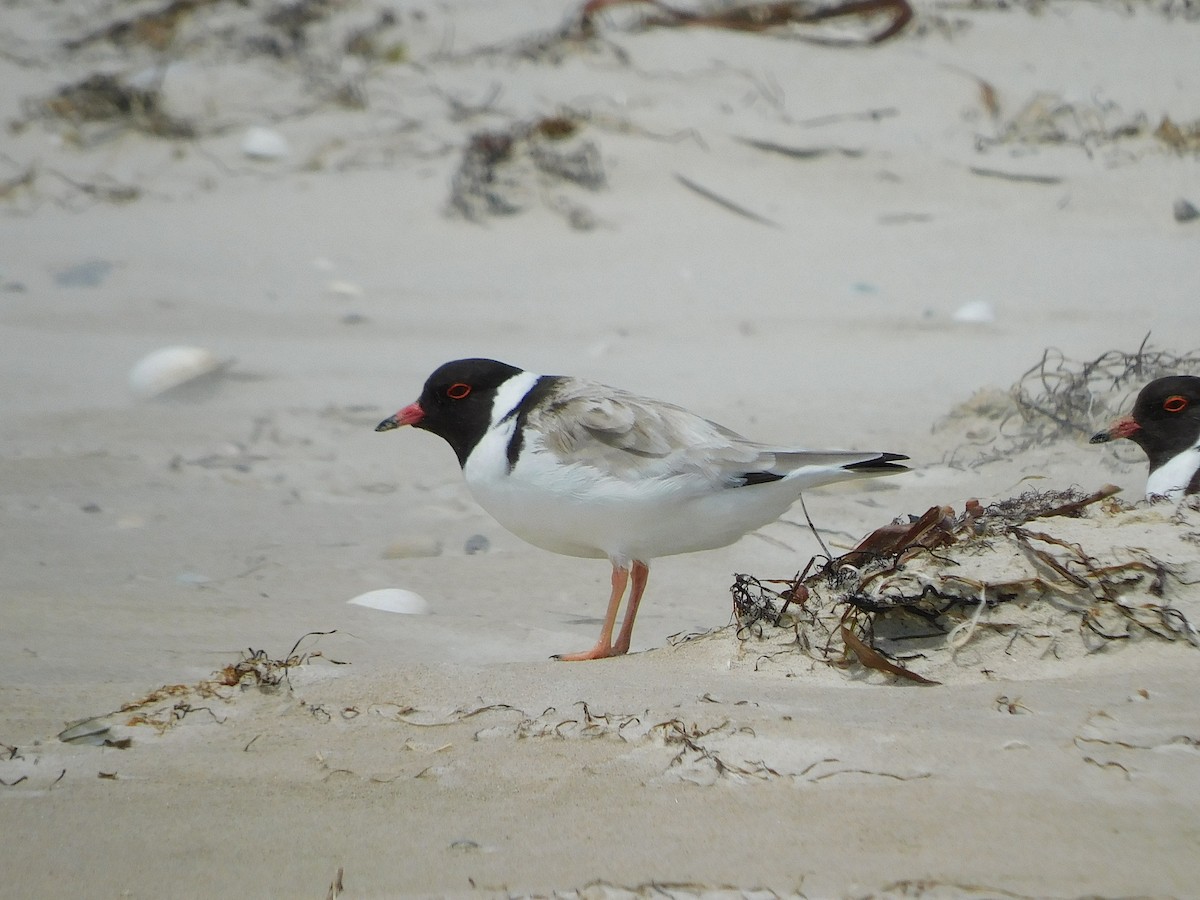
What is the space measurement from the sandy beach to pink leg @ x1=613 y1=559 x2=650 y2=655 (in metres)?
0.23

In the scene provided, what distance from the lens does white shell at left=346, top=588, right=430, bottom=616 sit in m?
4.42

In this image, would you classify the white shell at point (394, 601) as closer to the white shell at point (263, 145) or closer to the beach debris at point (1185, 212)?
the beach debris at point (1185, 212)

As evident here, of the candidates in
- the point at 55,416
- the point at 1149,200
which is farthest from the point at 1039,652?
the point at 1149,200

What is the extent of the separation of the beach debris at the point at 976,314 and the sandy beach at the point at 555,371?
0.03 meters

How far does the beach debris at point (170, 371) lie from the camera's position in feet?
22.4

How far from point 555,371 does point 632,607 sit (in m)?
3.06

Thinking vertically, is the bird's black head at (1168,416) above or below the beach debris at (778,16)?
below

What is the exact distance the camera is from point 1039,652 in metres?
3.30

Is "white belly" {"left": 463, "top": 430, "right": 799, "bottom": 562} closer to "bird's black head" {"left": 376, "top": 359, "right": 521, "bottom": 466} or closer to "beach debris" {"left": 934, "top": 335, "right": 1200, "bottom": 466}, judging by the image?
"bird's black head" {"left": 376, "top": 359, "right": 521, "bottom": 466}

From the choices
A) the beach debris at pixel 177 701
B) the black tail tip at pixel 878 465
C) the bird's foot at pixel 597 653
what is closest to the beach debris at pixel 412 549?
the bird's foot at pixel 597 653

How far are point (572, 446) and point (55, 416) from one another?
11.6ft

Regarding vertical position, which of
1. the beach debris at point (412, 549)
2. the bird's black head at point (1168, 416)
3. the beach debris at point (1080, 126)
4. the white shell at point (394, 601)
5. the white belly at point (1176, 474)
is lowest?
the beach debris at point (412, 549)

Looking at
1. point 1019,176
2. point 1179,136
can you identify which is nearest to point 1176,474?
point 1019,176

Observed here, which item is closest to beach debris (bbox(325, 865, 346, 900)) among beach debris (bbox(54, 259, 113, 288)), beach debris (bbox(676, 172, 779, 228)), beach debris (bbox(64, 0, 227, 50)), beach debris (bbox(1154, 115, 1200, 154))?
beach debris (bbox(54, 259, 113, 288))
